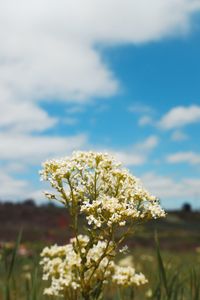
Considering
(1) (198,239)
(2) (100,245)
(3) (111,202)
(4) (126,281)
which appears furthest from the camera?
(1) (198,239)

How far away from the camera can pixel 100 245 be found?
14.3 feet

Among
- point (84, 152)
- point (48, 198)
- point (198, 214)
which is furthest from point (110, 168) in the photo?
point (198, 214)

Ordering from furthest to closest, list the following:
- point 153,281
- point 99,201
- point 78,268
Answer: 1. point 153,281
2. point 78,268
3. point 99,201

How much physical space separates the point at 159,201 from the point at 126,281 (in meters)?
1.48

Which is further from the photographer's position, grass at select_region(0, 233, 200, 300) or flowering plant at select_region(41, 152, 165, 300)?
grass at select_region(0, 233, 200, 300)

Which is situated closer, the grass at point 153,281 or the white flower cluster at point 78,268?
the white flower cluster at point 78,268

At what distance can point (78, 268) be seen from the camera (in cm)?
428

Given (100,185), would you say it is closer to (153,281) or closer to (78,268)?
(78,268)

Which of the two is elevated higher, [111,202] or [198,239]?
[198,239]

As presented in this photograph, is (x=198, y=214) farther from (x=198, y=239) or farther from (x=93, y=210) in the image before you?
(x=93, y=210)

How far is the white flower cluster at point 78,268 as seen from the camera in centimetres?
390

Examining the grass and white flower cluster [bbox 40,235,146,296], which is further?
the grass

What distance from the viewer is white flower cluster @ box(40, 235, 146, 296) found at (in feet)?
12.8

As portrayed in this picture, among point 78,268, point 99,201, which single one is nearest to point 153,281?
point 78,268
